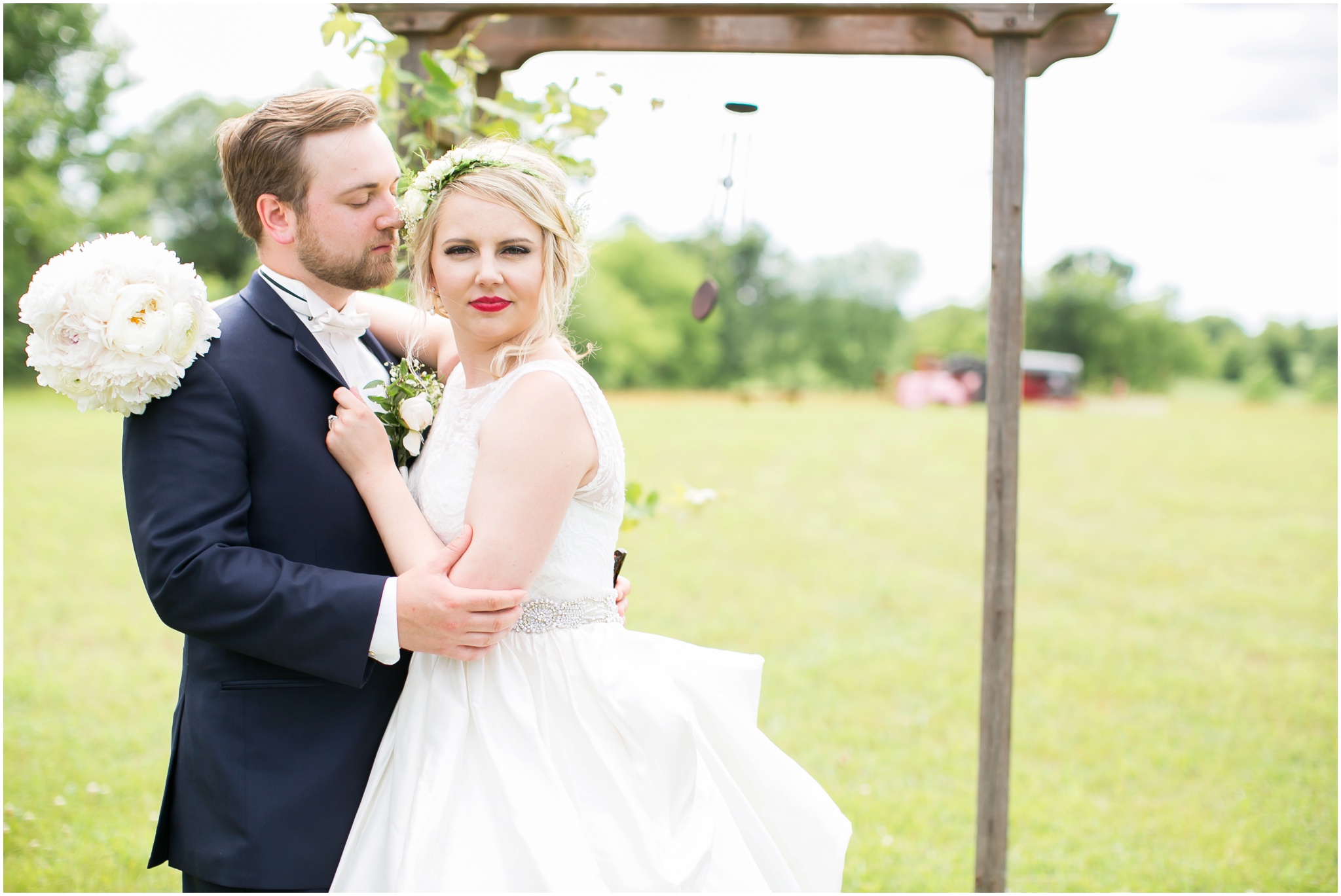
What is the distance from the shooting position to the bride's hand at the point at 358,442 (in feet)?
6.49

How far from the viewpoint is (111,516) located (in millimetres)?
11500

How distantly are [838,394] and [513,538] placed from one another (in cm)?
2585

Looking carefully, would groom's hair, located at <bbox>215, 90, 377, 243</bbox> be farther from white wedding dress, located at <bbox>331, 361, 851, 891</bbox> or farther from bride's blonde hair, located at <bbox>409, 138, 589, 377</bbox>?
white wedding dress, located at <bbox>331, 361, 851, 891</bbox>

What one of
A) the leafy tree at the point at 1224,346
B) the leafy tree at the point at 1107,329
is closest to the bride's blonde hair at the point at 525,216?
the leafy tree at the point at 1224,346

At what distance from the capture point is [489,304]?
1981 mm

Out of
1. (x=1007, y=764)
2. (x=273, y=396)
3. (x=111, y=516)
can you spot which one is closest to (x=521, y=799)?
(x=273, y=396)

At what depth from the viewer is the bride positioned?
1879 millimetres

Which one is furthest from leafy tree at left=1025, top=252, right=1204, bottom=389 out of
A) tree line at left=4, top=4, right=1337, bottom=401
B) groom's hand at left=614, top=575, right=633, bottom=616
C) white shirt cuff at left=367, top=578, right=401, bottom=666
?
white shirt cuff at left=367, top=578, right=401, bottom=666

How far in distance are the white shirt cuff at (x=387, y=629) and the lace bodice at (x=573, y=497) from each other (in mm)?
186

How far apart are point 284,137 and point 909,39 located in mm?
1956

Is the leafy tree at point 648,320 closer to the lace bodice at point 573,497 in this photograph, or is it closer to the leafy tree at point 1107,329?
the leafy tree at point 1107,329

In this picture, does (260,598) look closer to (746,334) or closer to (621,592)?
(621,592)

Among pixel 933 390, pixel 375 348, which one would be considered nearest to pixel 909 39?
pixel 375 348

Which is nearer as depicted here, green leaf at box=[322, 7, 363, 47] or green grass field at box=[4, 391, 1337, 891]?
green leaf at box=[322, 7, 363, 47]
